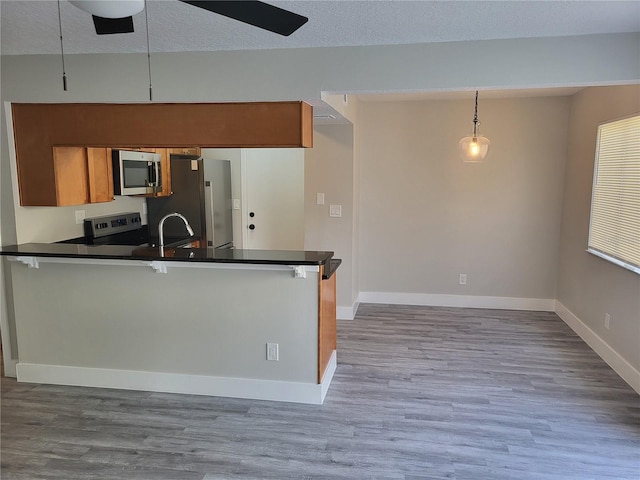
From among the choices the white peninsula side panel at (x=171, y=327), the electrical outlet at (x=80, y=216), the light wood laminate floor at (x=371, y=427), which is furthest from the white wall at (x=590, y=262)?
the electrical outlet at (x=80, y=216)

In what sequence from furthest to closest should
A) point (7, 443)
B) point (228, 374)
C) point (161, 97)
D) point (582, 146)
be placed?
1. point (582, 146)
2. point (228, 374)
3. point (161, 97)
4. point (7, 443)

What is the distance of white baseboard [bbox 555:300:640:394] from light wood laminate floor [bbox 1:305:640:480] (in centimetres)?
8

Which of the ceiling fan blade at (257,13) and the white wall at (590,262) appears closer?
the ceiling fan blade at (257,13)

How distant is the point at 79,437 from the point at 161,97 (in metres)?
2.20

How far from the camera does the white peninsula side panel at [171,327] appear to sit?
10.6 feet

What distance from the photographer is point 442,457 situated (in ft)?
8.68

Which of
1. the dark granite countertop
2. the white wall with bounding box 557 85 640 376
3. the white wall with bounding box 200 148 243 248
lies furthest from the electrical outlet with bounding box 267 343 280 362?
the white wall with bounding box 200 148 243 248

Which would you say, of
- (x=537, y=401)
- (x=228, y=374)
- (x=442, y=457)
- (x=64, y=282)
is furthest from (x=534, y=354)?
(x=64, y=282)

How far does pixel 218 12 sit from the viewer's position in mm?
1776

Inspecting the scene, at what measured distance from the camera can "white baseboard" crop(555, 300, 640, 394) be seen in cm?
349

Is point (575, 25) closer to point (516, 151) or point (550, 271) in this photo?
point (516, 151)

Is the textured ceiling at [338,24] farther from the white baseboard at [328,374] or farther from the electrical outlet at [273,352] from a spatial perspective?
the white baseboard at [328,374]

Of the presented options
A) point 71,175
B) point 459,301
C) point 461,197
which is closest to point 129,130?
point 71,175

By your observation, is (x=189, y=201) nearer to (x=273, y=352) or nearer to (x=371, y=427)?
(x=273, y=352)
